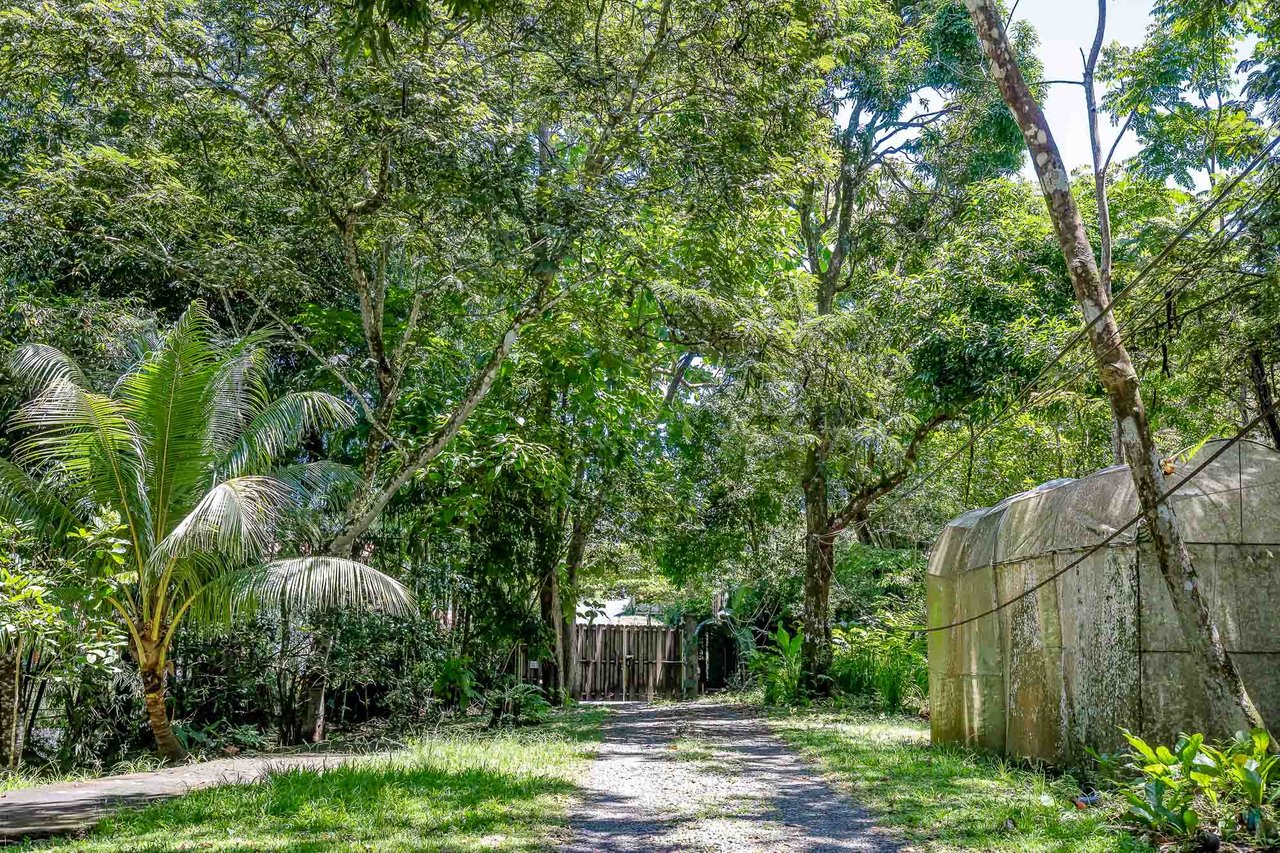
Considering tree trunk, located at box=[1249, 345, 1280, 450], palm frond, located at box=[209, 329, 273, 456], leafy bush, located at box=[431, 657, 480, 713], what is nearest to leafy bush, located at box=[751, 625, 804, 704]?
leafy bush, located at box=[431, 657, 480, 713]

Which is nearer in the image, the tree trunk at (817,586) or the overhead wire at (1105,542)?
the overhead wire at (1105,542)

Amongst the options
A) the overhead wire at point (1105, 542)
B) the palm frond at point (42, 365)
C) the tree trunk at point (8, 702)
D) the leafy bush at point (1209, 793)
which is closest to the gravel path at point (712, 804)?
the leafy bush at point (1209, 793)

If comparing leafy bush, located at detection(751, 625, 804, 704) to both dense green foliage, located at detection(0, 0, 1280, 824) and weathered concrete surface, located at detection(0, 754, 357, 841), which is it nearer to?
dense green foliage, located at detection(0, 0, 1280, 824)

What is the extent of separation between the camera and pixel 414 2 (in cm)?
485

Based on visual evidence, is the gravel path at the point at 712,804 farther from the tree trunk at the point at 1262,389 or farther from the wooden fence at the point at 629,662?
the wooden fence at the point at 629,662

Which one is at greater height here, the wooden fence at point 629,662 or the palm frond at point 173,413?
the palm frond at point 173,413

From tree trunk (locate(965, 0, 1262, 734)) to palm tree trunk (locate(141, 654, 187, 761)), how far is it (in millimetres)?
9108

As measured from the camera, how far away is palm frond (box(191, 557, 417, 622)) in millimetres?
9141

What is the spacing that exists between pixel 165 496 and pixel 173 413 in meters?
0.88

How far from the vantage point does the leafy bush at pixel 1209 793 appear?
501 cm

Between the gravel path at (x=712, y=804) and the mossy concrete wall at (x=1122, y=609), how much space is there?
1829 mm

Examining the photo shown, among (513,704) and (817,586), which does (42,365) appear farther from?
(817,586)

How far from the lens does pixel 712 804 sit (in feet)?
22.3

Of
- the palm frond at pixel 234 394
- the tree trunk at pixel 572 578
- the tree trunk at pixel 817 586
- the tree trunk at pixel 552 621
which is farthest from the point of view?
the tree trunk at pixel 817 586
